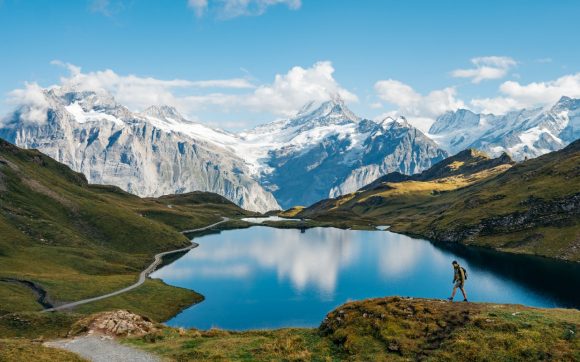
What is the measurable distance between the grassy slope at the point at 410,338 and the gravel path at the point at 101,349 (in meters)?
1.76

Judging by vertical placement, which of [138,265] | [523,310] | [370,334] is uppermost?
[523,310]

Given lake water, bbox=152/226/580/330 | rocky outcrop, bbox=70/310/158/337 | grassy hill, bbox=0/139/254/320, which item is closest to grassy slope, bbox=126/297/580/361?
rocky outcrop, bbox=70/310/158/337

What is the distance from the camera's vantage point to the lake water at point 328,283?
11519 cm

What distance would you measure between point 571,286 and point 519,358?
124 m

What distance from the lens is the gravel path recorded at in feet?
138

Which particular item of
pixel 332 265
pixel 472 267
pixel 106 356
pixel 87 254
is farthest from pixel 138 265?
pixel 106 356

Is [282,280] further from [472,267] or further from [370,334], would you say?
[370,334]

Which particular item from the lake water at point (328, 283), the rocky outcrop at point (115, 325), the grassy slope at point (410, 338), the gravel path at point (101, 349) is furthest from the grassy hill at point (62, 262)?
the grassy slope at point (410, 338)

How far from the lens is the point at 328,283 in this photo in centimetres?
14838

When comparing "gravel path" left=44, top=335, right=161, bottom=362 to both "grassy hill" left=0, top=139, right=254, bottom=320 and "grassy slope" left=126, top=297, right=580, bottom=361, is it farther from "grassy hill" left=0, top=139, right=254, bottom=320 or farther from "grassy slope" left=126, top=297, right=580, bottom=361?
"grassy hill" left=0, top=139, right=254, bottom=320

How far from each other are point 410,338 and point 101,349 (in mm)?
29240

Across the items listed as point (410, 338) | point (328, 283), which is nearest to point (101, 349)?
point (410, 338)

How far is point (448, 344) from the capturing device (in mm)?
37906

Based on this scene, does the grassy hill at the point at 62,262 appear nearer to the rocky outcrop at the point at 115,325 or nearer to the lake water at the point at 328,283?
the lake water at the point at 328,283
